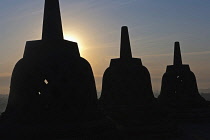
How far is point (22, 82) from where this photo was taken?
36.9 feet

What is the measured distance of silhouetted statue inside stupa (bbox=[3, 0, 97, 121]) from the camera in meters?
10.8

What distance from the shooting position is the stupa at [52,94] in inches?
411

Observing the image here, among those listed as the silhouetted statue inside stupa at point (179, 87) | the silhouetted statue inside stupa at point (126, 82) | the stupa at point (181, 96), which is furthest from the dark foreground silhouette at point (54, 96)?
the silhouetted statue inside stupa at point (179, 87)

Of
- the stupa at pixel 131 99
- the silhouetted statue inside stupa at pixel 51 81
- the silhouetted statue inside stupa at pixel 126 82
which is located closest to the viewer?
the silhouetted statue inside stupa at pixel 51 81

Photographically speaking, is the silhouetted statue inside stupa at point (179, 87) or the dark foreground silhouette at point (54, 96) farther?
the silhouetted statue inside stupa at point (179, 87)

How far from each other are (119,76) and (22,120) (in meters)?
7.84

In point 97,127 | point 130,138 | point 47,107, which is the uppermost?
point 47,107

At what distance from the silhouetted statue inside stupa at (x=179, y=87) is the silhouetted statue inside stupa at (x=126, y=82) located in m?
4.95

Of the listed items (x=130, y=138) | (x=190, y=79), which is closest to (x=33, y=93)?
(x=130, y=138)

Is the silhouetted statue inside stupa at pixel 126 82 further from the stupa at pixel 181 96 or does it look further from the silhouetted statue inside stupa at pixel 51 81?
the silhouetted statue inside stupa at pixel 51 81

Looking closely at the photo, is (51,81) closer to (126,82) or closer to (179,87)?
(126,82)

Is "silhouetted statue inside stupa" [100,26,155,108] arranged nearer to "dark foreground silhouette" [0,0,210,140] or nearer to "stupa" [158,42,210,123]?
"dark foreground silhouette" [0,0,210,140]

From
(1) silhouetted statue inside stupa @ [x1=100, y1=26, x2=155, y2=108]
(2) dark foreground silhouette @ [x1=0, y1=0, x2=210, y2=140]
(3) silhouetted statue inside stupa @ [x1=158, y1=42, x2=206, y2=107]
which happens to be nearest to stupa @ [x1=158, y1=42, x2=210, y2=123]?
(3) silhouetted statue inside stupa @ [x1=158, y1=42, x2=206, y2=107]

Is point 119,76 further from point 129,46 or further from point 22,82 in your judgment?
point 22,82
